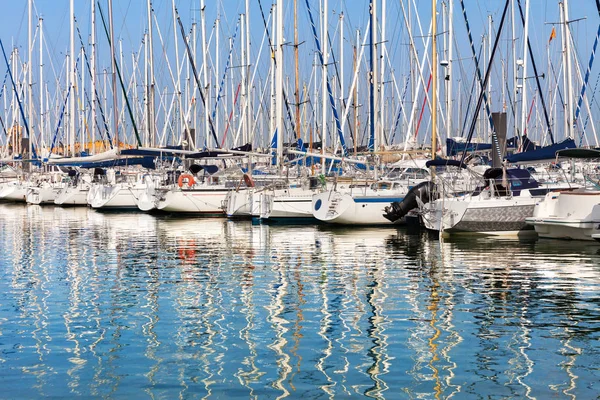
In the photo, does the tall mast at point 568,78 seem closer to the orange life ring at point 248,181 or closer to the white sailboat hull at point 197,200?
the orange life ring at point 248,181

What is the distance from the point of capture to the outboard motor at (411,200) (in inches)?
1233

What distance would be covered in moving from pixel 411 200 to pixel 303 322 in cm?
1782

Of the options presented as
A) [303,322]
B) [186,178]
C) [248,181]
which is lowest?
[303,322]

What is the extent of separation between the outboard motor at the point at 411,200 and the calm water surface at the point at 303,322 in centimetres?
540

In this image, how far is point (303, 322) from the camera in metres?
14.1

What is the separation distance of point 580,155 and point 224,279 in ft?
40.7

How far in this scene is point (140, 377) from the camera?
35.7ft

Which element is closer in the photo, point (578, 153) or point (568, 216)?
point (568, 216)

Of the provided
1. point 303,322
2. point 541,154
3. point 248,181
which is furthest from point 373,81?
point 303,322

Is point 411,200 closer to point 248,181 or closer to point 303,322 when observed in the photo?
point 248,181

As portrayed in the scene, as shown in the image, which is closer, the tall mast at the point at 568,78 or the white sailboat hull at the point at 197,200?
the tall mast at the point at 568,78

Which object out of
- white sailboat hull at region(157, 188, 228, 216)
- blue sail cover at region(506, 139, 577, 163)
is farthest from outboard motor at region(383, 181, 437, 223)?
white sailboat hull at region(157, 188, 228, 216)

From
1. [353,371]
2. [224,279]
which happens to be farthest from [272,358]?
[224,279]

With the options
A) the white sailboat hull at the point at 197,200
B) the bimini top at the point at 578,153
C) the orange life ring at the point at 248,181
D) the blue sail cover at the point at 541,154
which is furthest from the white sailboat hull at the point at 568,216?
the white sailboat hull at the point at 197,200
